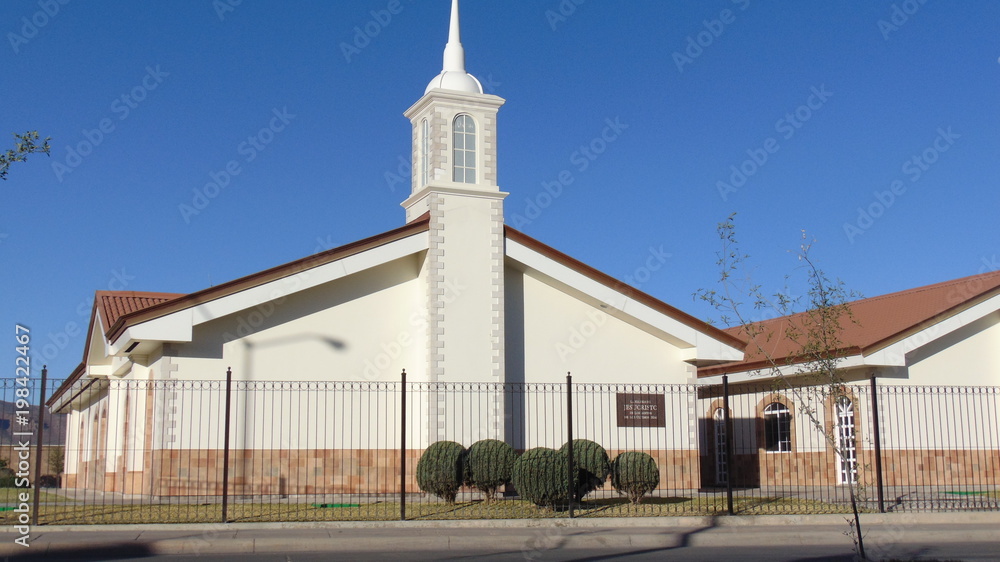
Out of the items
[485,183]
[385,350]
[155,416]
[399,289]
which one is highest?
[485,183]

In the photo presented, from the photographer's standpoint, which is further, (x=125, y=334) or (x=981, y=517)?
(x=125, y=334)

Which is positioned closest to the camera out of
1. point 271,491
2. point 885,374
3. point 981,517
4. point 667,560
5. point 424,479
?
point 667,560

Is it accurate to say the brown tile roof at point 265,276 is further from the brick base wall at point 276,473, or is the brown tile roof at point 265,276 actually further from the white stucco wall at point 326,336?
the brick base wall at point 276,473

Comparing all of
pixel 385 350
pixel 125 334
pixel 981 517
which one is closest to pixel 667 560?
pixel 981 517

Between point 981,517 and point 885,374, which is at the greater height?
point 885,374

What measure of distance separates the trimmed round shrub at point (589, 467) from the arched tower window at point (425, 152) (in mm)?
7798

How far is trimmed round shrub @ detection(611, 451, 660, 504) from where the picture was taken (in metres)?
18.0

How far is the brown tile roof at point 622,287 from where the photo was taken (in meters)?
22.5

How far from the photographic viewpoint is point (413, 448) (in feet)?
70.4

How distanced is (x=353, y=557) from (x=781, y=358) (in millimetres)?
16393

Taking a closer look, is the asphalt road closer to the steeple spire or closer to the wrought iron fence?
the wrought iron fence

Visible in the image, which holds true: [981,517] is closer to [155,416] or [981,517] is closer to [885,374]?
[885,374]

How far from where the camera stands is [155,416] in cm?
1989

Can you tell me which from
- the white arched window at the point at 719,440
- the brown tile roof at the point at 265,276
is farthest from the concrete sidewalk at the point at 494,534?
the white arched window at the point at 719,440
